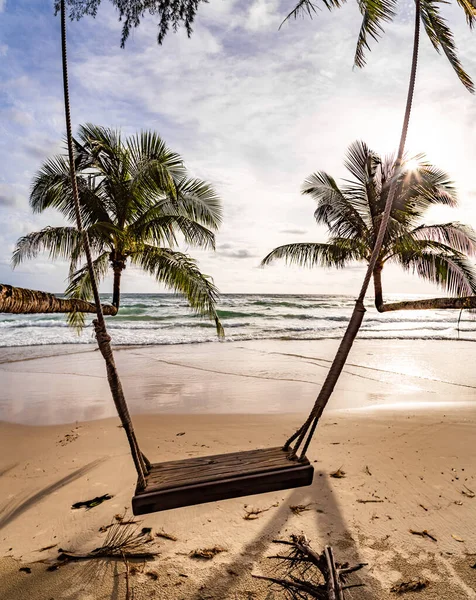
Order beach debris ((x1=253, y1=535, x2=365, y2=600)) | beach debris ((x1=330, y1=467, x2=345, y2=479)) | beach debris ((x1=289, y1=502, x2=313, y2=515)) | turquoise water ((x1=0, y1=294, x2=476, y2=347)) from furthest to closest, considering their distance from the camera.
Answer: turquoise water ((x1=0, y1=294, x2=476, y2=347)), beach debris ((x1=330, y1=467, x2=345, y2=479)), beach debris ((x1=289, y1=502, x2=313, y2=515)), beach debris ((x1=253, y1=535, x2=365, y2=600))

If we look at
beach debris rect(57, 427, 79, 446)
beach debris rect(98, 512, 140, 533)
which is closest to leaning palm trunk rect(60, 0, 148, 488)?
beach debris rect(98, 512, 140, 533)

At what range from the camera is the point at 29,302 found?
2.31 metres

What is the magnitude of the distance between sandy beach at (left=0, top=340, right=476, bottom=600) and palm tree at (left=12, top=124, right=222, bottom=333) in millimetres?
1595

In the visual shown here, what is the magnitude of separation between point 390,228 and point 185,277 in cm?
308

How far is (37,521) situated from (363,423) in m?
3.50

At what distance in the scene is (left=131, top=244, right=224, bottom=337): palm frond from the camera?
5.42 meters

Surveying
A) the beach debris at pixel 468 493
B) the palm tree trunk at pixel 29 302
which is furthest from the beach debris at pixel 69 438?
the beach debris at pixel 468 493

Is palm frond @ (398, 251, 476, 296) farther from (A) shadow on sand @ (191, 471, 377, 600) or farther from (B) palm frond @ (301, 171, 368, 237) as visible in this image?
(A) shadow on sand @ (191, 471, 377, 600)

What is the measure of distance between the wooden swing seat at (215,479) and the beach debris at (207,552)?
0.52 meters

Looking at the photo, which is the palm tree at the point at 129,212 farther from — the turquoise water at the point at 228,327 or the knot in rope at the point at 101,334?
the turquoise water at the point at 228,327

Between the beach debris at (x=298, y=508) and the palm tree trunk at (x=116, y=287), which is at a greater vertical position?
the palm tree trunk at (x=116, y=287)

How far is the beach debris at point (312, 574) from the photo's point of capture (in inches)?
60.4

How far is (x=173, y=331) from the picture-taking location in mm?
15258

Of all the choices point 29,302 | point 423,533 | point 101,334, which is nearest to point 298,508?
point 423,533
